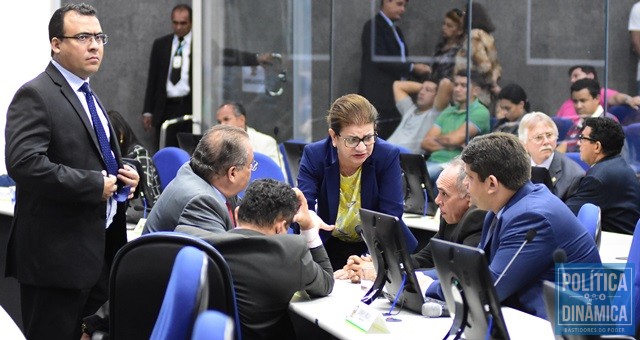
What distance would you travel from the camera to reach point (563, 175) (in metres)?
6.56

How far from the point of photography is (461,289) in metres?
2.92

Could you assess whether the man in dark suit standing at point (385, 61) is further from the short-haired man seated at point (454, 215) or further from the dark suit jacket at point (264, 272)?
the dark suit jacket at point (264, 272)

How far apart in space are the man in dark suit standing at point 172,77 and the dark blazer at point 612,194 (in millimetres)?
5280

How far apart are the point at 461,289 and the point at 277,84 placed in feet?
23.9

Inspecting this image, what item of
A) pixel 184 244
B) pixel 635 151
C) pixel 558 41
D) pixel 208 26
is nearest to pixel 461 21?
pixel 558 41

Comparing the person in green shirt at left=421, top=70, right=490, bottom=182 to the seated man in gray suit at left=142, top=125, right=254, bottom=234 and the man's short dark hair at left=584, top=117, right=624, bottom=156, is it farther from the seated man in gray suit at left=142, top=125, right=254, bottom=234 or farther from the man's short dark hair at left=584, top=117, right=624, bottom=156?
the seated man in gray suit at left=142, top=125, right=254, bottom=234

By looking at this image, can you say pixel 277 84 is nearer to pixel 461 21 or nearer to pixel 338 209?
pixel 461 21

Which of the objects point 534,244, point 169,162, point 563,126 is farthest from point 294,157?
point 534,244

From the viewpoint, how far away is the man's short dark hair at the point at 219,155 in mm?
4043

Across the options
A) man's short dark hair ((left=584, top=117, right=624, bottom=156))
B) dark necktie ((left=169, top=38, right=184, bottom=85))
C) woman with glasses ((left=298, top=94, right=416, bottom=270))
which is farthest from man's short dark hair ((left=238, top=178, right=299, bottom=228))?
dark necktie ((left=169, top=38, right=184, bottom=85))

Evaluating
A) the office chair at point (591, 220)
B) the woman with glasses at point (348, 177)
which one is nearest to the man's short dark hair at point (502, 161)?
the office chair at point (591, 220)

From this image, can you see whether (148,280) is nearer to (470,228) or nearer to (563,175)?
(470,228)

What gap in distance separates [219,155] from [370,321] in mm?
1080

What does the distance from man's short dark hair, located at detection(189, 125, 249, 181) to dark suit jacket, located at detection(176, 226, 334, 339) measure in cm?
47
